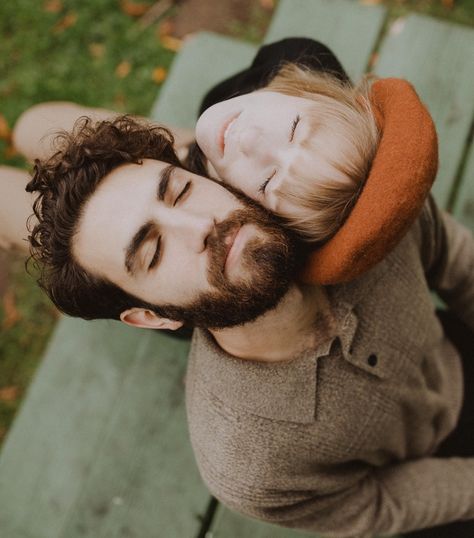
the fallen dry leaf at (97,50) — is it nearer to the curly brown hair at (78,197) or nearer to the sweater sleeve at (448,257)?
the curly brown hair at (78,197)

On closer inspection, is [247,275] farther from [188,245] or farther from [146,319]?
[146,319]

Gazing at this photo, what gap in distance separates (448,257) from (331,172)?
0.76 m

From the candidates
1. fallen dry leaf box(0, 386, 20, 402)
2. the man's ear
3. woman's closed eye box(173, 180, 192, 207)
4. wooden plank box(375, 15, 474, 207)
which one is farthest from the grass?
woman's closed eye box(173, 180, 192, 207)

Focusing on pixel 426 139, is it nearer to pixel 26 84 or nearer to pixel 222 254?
pixel 222 254

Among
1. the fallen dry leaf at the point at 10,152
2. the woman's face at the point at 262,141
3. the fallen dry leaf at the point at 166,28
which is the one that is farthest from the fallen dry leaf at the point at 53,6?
the woman's face at the point at 262,141

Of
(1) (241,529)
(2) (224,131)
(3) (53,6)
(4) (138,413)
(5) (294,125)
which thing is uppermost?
(5) (294,125)

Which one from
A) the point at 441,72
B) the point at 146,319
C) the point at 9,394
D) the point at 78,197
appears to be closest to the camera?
the point at 78,197

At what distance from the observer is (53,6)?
4.38 meters

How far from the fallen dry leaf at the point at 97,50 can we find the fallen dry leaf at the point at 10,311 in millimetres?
1933

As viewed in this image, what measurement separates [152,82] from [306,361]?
2.94 m

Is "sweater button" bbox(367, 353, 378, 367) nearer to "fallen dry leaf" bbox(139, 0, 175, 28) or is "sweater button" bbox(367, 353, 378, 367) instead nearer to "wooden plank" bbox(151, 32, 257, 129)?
"wooden plank" bbox(151, 32, 257, 129)

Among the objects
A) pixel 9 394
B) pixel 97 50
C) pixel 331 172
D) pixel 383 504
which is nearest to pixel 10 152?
pixel 97 50

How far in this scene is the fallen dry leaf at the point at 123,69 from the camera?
4.17 metres

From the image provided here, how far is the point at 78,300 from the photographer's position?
2043mm
